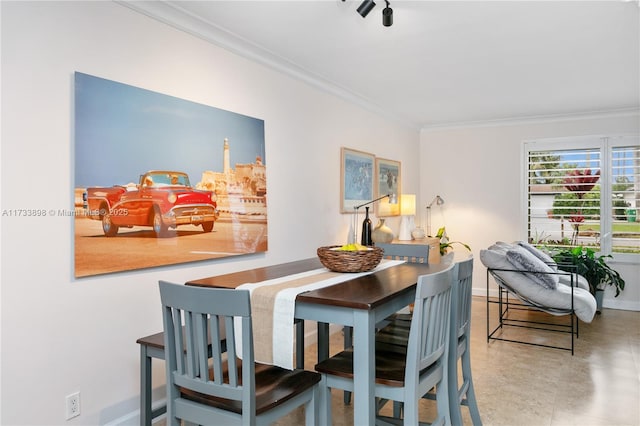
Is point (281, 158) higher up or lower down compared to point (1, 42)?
lower down

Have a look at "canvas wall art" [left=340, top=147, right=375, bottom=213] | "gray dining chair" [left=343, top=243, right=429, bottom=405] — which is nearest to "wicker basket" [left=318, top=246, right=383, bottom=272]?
"gray dining chair" [left=343, top=243, right=429, bottom=405]

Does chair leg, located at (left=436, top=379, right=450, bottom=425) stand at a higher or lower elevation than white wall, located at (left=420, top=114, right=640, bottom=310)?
lower

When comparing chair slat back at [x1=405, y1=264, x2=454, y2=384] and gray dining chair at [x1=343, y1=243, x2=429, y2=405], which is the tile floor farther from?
chair slat back at [x1=405, y1=264, x2=454, y2=384]

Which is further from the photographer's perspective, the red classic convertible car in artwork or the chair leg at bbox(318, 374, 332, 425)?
the red classic convertible car in artwork

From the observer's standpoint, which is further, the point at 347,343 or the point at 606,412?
the point at 347,343

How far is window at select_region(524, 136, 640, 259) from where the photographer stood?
5.60 meters

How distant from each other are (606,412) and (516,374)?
2.25ft

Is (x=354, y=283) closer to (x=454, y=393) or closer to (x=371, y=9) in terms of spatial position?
(x=454, y=393)

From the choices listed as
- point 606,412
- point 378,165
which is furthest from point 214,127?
point 606,412

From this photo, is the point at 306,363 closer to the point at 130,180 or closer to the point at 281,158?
the point at 281,158

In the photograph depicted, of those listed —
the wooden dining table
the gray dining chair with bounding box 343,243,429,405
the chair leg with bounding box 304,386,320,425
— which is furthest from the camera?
the gray dining chair with bounding box 343,243,429,405

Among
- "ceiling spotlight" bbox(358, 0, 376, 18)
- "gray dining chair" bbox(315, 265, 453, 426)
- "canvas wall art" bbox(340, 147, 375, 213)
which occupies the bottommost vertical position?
"gray dining chair" bbox(315, 265, 453, 426)

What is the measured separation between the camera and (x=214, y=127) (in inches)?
121

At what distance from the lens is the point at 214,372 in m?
1.69
